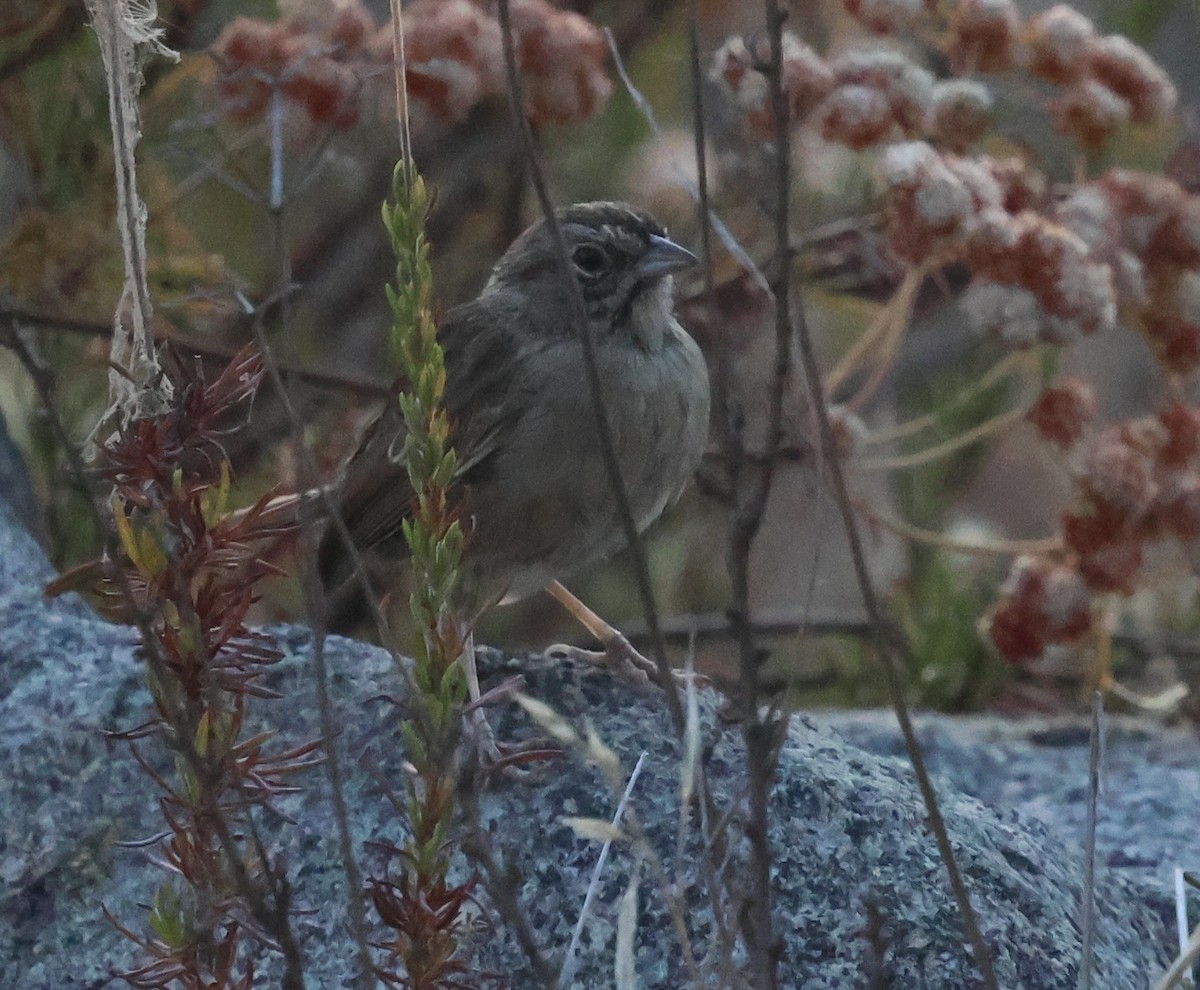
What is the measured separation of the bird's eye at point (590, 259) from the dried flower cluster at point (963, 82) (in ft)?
1.36

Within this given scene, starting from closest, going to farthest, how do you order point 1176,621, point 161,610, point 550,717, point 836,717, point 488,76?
point 550,717, point 161,610, point 488,76, point 836,717, point 1176,621

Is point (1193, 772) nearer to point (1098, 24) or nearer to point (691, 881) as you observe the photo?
point (691, 881)

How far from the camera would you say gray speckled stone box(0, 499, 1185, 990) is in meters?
2.26

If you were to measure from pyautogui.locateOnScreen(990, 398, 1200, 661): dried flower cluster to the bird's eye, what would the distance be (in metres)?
1.04

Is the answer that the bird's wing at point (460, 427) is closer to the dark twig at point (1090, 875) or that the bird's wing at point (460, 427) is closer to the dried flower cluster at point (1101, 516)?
the dried flower cluster at point (1101, 516)

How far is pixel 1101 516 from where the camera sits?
3.52 meters

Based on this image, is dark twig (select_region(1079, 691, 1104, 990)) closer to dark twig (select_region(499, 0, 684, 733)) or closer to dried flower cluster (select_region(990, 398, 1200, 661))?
dark twig (select_region(499, 0, 684, 733))

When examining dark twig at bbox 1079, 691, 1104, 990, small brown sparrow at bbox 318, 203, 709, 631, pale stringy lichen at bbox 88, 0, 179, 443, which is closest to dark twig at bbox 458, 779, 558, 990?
pale stringy lichen at bbox 88, 0, 179, 443

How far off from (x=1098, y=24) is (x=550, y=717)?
13.5 feet

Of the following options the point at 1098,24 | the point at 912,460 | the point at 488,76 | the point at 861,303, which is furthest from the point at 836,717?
the point at 1098,24

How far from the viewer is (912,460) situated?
153 inches

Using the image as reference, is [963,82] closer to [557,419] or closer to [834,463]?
[557,419]

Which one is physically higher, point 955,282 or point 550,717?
point 550,717

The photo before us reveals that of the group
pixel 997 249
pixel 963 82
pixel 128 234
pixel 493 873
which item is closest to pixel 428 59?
pixel 963 82
